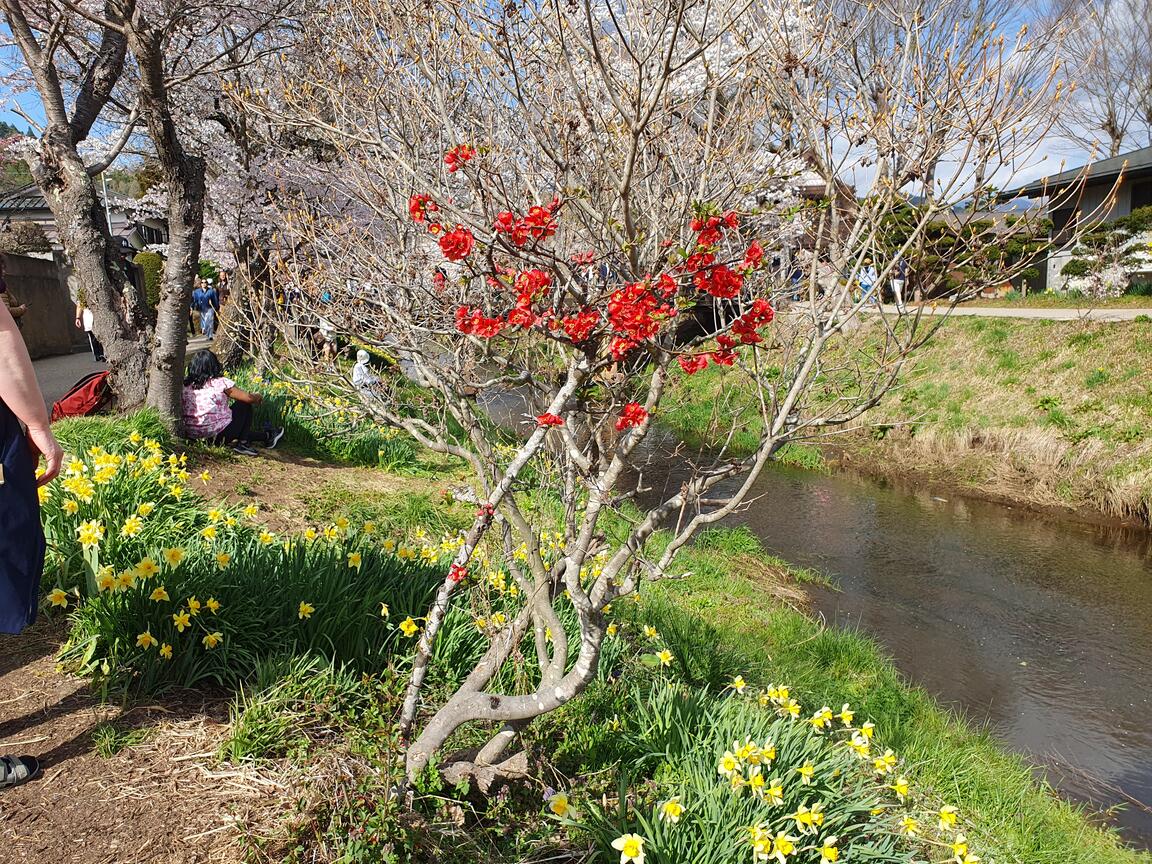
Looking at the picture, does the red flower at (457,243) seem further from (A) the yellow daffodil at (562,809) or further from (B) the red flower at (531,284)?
(A) the yellow daffodil at (562,809)

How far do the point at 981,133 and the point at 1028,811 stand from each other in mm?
3548

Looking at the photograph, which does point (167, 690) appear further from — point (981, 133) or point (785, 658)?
point (785, 658)

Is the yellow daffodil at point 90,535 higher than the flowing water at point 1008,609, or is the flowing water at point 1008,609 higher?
the yellow daffodil at point 90,535

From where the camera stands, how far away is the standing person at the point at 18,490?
2.48 metres

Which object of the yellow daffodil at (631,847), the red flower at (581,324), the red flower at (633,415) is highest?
the red flower at (581,324)

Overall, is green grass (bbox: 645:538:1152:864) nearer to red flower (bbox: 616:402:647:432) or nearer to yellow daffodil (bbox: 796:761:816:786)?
yellow daffodil (bbox: 796:761:816:786)

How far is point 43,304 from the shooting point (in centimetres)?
1420

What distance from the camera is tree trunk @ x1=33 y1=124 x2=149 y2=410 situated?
5980mm

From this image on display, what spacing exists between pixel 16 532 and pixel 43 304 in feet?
46.3

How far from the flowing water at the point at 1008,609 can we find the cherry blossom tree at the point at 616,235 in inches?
134

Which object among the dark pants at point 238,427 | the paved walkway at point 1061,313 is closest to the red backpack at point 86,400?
the dark pants at point 238,427

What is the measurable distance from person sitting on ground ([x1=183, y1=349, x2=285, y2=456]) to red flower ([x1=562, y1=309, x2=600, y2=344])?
5.25 m

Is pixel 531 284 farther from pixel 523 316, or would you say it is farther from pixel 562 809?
pixel 562 809

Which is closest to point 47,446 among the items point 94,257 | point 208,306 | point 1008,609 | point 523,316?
point 523,316
